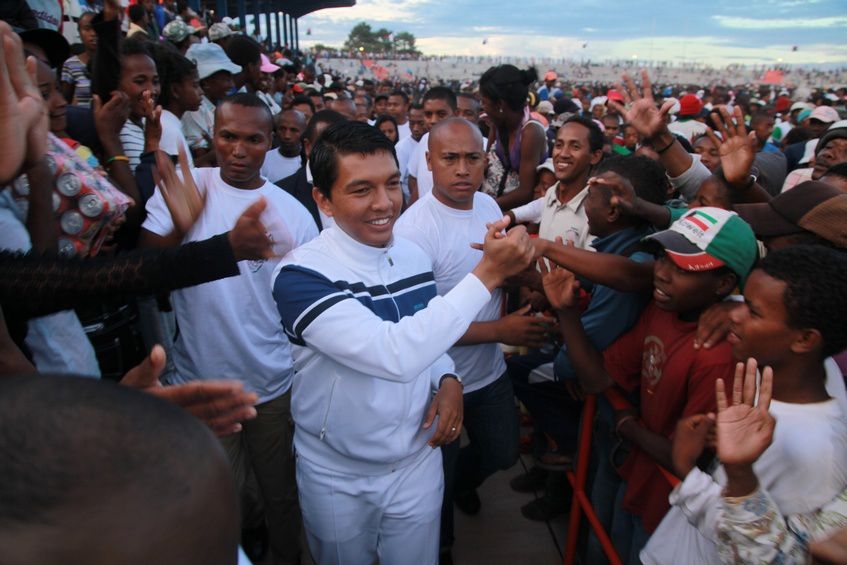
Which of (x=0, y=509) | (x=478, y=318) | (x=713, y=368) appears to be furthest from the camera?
(x=478, y=318)

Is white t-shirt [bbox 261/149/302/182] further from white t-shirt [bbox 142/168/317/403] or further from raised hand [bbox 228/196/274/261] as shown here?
→ raised hand [bbox 228/196/274/261]

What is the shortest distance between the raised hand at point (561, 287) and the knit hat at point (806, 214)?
36.9 inches

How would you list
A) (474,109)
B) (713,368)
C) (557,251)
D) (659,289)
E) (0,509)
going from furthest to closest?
1. (474,109)
2. (557,251)
3. (659,289)
4. (713,368)
5. (0,509)

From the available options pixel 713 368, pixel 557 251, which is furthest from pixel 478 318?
pixel 713 368

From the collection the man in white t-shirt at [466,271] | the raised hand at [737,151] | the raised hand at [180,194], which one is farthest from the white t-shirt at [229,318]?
the raised hand at [737,151]

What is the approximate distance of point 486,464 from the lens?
2965 millimetres

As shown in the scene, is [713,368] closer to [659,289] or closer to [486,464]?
[659,289]

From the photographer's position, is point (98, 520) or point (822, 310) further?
point (822, 310)

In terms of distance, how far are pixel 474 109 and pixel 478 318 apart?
15.0 feet

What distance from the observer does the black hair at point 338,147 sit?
2.04m

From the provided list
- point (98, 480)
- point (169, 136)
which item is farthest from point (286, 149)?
point (98, 480)

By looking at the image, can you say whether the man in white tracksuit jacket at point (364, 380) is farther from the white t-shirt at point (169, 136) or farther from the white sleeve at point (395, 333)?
the white t-shirt at point (169, 136)

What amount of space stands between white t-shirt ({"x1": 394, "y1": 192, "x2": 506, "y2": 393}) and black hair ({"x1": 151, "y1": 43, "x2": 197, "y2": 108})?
2315 mm

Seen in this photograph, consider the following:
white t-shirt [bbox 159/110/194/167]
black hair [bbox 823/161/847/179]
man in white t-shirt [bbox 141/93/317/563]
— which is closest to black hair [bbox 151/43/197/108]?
white t-shirt [bbox 159/110/194/167]
